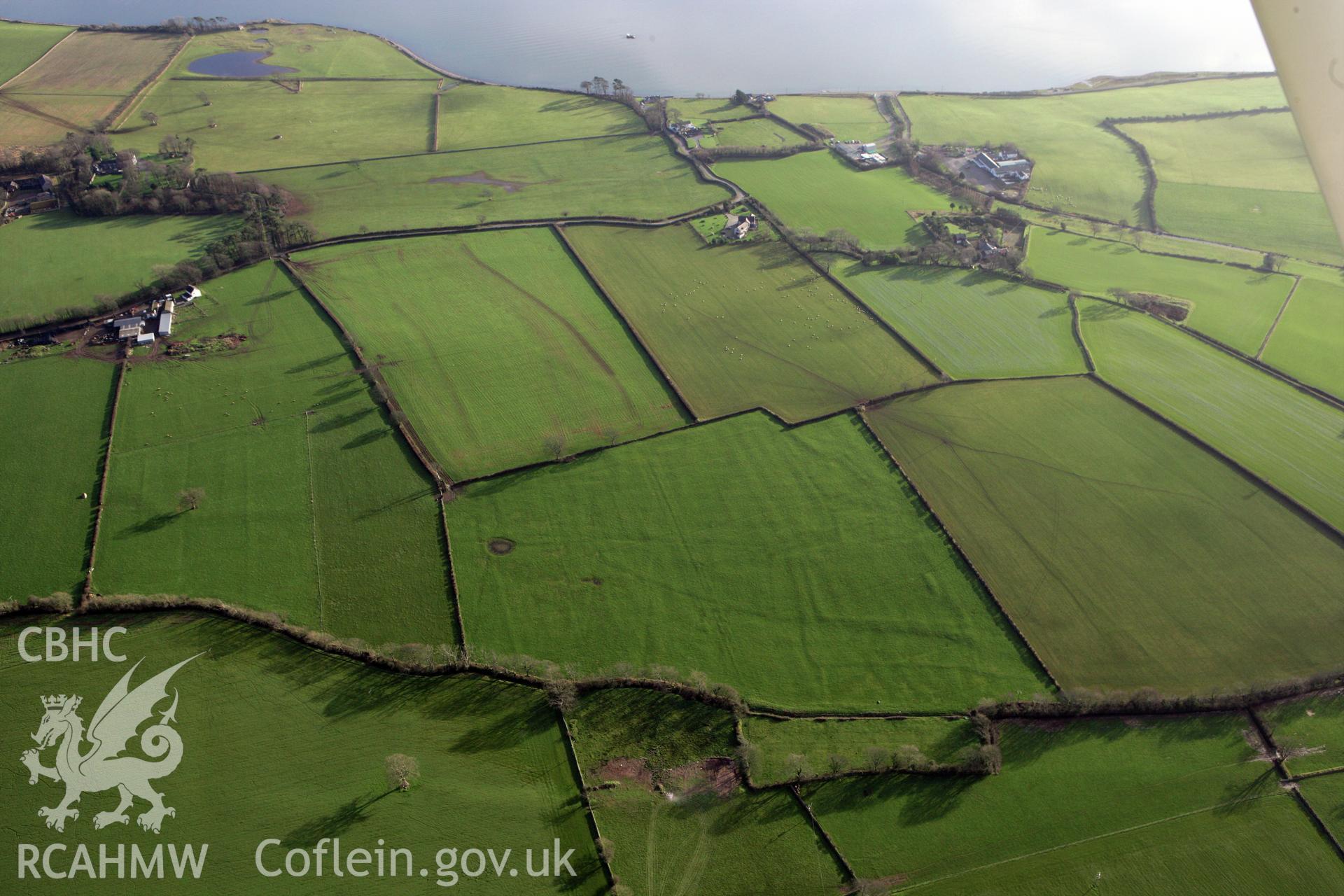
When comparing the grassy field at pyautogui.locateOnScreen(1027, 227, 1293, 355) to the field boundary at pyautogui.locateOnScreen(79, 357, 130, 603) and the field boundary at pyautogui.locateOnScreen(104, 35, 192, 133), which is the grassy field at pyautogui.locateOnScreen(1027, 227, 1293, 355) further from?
the field boundary at pyautogui.locateOnScreen(104, 35, 192, 133)

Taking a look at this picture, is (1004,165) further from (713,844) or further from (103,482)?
(103,482)

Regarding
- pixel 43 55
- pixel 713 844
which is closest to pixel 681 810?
pixel 713 844

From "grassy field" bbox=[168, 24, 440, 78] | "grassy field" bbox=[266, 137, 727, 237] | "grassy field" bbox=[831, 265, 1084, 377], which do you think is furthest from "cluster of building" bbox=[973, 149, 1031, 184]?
"grassy field" bbox=[168, 24, 440, 78]

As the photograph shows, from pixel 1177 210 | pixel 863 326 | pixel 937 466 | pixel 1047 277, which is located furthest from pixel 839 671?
pixel 1177 210

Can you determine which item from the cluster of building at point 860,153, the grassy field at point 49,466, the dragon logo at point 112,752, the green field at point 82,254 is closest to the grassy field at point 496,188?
the green field at point 82,254

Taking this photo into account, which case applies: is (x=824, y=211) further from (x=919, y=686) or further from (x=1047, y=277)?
(x=919, y=686)
